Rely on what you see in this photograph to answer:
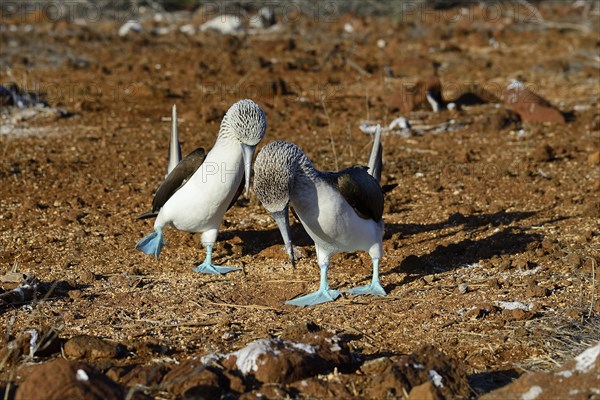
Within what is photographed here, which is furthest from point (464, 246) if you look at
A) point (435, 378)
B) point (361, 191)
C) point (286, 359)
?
point (286, 359)

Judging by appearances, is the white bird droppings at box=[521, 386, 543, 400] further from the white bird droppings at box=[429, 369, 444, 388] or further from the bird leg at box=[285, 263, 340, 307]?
the bird leg at box=[285, 263, 340, 307]

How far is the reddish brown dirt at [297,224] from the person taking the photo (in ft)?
18.5

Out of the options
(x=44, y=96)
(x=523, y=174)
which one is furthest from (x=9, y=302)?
(x=44, y=96)

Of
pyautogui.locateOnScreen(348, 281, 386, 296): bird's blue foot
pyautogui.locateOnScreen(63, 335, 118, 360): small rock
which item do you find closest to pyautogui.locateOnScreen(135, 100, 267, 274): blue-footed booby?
pyautogui.locateOnScreen(348, 281, 386, 296): bird's blue foot

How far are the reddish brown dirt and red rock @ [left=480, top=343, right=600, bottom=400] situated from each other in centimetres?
48

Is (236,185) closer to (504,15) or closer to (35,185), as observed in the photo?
(35,185)

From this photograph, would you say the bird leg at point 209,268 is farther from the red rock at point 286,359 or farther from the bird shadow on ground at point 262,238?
the red rock at point 286,359

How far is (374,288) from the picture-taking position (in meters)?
6.34

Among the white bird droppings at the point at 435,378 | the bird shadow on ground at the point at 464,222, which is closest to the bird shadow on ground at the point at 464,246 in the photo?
the bird shadow on ground at the point at 464,222

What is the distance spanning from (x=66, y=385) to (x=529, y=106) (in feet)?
28.2

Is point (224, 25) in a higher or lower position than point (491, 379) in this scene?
lower

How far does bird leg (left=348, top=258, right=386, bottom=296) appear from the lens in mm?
6316

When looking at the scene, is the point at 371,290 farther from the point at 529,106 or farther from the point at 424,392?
the point at 529,106

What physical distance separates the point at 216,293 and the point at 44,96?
694 centimetres
